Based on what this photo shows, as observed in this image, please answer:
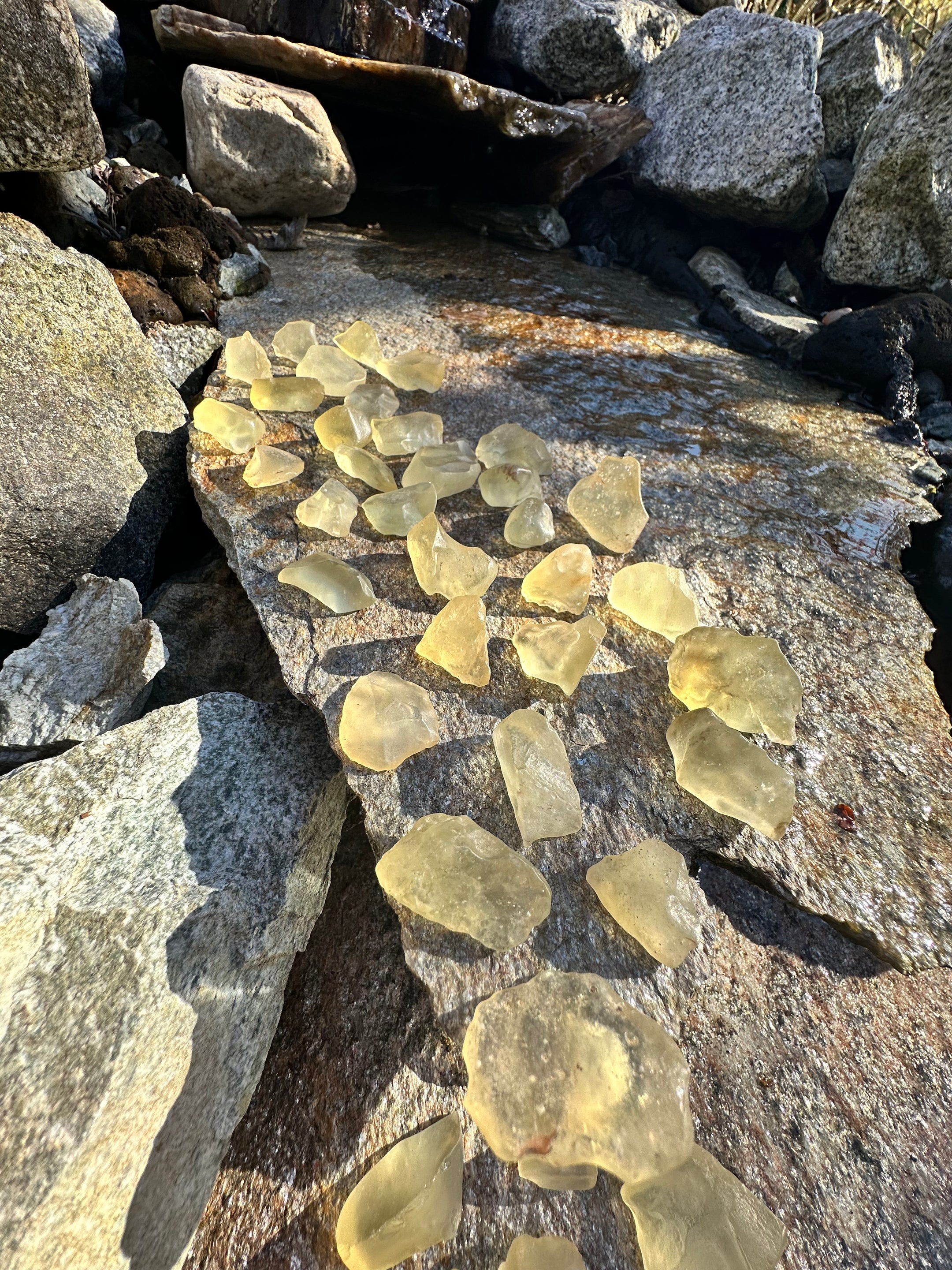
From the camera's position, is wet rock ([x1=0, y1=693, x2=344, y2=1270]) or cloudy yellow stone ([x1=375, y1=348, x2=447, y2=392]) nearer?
wet rock ([x1=0, y1=693, x2=344, y2=1270])

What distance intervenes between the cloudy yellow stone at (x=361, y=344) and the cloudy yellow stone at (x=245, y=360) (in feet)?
0.83

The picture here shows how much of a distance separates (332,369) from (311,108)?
175 cm

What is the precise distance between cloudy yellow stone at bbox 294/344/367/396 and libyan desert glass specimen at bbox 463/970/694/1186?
5.25ft

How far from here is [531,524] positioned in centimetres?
143

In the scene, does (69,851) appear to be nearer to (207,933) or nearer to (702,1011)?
(207,933)

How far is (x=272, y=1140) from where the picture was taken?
845mm

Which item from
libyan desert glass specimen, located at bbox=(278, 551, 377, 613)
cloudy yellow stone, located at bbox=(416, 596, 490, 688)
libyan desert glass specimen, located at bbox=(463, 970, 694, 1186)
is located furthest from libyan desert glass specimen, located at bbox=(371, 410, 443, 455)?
libyan desert glass specimen, located at bbox=(463, 970, 694, 1186)

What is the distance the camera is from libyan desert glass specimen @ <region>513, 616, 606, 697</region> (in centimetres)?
116

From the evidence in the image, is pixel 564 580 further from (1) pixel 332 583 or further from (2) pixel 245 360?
(2) pixel 245 360

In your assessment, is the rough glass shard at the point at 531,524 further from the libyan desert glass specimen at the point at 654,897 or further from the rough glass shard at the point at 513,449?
the libyan desert glass specimen at the point at 654,897

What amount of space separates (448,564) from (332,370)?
889 millimetres

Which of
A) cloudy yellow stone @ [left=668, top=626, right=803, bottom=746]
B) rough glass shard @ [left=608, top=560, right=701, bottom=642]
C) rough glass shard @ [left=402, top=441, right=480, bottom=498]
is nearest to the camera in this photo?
cloudy yellow stone @ [left=668, top=626, right=803, bottom=746]

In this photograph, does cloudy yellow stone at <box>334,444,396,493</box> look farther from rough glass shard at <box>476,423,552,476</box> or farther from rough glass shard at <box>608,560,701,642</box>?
rough glass shard at <box>608,560,701,642</box>

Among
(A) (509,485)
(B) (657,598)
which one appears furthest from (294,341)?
(B) (657,598)
